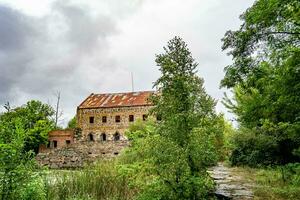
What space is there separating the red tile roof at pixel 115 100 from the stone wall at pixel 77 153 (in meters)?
9.59

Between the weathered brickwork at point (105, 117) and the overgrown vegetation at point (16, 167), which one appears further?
the weathered brickwork at point (105, 117)

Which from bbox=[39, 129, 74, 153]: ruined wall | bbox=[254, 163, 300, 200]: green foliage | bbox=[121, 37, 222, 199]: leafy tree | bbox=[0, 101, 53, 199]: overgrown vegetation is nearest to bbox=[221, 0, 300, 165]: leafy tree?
bbox=[254, 163, 300, 200]: green foliage

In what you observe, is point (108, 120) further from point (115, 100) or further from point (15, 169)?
point (15, 169)

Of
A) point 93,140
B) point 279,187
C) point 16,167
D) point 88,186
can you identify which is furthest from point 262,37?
point 93,140

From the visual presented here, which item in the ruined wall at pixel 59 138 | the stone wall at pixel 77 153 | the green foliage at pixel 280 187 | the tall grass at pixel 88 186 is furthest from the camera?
the ruined wall at pixel 59 138

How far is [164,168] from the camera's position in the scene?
7109 mm

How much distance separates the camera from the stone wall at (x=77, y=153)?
1170 inches

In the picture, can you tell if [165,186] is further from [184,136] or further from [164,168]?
[184,136]

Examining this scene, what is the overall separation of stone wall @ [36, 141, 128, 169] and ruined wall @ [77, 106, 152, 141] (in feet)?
27.7

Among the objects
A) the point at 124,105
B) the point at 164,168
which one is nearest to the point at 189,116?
the point at 164,168

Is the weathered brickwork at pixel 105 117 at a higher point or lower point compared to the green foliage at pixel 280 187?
higher

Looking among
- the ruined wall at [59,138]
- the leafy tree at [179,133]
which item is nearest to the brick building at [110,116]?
the ruined wall at [59,138]

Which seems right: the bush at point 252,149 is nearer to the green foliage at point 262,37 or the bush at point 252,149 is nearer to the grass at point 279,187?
the grass at point 279,187

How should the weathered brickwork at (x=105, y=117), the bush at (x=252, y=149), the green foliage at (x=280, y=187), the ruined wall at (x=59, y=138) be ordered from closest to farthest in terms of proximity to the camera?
1. the green foliage at (x=280, y=187)
2. the bush at (x=252, y=149)
3. the ruined wall at (x=59, y=138)
4. the weathered brickwork at (x=105, y=117)
